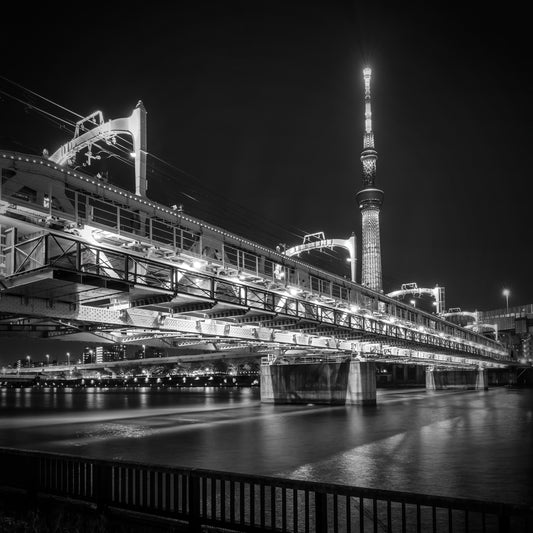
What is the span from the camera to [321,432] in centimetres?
3612

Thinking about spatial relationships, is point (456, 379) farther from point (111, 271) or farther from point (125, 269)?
point (125, 269)

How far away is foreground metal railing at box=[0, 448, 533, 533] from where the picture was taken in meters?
9.09

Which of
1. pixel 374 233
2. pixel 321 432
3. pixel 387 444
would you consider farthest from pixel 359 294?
pixel 374 233

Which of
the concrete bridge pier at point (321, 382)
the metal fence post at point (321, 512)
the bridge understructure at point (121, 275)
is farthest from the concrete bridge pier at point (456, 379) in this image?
the metal fence post at point (321, 512)

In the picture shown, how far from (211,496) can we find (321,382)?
57407 mm

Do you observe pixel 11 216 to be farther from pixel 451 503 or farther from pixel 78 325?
pixel 451 503

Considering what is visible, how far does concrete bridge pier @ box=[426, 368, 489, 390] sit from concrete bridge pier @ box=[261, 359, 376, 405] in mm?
77209

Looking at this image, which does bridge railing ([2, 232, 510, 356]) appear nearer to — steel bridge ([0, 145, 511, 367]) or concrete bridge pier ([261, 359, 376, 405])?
steel bridge ([0, 145, 511, 367])

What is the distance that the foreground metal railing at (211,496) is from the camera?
9094 millimetres

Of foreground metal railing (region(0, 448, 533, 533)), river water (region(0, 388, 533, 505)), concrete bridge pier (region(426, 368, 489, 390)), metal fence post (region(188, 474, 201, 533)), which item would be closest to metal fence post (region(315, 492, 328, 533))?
foreground metal railing (region(0, 448, 533, 533))

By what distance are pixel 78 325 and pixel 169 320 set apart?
5.77m

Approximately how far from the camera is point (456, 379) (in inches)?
6230

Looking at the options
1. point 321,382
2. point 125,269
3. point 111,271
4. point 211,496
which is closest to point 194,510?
point 211,496

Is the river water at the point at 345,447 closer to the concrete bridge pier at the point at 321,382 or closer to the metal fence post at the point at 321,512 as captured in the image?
the metal fence post at the point at 321,512
